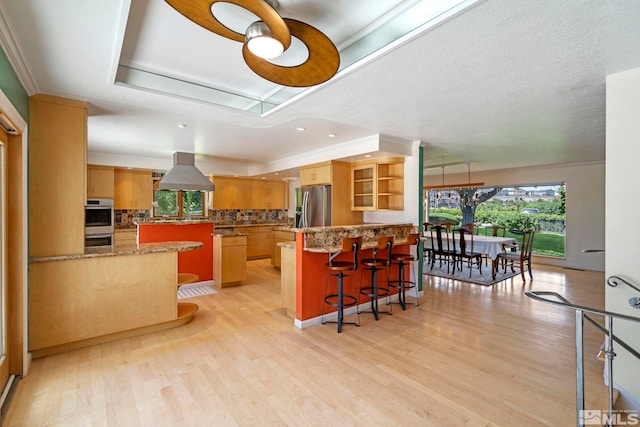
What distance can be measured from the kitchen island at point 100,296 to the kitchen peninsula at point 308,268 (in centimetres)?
123

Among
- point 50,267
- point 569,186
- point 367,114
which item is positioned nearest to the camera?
point 50,267

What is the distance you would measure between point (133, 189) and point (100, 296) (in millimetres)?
4169

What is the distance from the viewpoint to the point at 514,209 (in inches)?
338

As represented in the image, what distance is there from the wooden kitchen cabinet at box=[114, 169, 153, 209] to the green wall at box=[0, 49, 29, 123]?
4136mm

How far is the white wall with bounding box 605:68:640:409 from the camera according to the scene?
228cm

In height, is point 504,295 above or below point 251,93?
below

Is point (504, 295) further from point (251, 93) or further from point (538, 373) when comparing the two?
point (251, 93)

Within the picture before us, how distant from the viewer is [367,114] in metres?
3.41

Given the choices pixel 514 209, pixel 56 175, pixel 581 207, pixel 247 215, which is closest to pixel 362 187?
pixel 247 215

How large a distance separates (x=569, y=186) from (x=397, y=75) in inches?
279

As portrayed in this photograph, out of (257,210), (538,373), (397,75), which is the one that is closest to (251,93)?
(397,75)

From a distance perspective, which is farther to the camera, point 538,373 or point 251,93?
point 251,93

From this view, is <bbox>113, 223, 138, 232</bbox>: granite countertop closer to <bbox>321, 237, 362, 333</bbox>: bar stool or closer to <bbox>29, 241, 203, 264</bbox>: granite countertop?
<bbox>29, 241, 203, 264</bbox>: granite countertop

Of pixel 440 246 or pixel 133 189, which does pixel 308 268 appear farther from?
pixel 133 189
